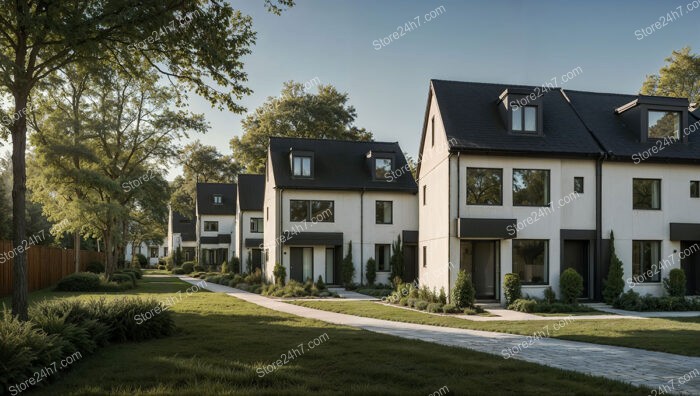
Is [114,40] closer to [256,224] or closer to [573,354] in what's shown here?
[573,354]

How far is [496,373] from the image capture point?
8.04 m

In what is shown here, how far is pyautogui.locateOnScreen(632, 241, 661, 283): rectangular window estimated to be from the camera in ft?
68.4

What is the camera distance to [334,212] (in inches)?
1189

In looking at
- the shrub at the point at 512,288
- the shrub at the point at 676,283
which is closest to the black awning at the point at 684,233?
the shrub at the point at 676,283

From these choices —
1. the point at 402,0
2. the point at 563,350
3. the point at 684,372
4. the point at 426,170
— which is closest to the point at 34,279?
the point at 426,170

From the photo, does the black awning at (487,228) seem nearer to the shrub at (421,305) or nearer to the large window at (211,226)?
the shrub at (421,305)

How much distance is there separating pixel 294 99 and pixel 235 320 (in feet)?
110

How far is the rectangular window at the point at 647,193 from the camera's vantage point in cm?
2127

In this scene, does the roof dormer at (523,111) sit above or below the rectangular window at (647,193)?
above

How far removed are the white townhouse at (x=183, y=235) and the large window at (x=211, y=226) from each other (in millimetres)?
9663

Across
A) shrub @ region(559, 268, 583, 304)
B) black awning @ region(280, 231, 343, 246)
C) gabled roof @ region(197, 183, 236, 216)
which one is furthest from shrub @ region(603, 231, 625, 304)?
gabled roof @ region(197, 183, 236, 216)

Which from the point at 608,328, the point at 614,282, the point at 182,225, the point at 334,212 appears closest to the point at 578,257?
the point at 614,282

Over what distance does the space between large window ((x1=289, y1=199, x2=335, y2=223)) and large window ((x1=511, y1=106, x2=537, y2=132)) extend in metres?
12.3

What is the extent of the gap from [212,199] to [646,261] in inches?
1579
